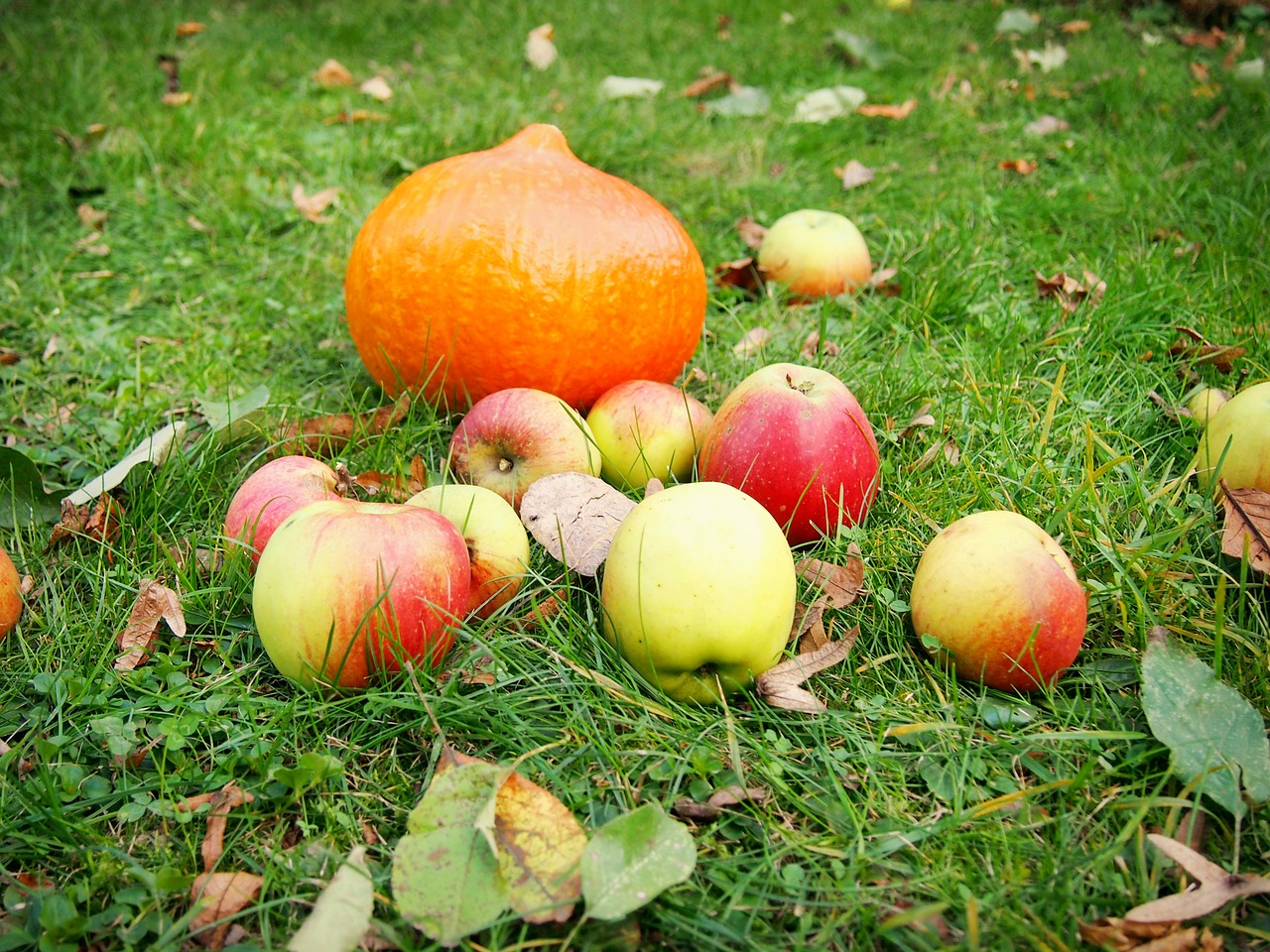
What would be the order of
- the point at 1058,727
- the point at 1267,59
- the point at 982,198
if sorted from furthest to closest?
the point at 1267,59 → the point at 982,198 → the point at 1058,727

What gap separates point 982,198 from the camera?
3871 millimetres

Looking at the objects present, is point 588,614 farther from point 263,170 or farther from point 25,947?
point 263,170

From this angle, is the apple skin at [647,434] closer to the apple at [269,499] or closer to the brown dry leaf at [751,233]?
the apple at [269,499]

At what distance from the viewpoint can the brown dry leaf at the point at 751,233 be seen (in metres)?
3.69

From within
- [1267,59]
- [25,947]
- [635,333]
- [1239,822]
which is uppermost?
[1267,59]

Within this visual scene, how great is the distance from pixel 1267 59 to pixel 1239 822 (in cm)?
559

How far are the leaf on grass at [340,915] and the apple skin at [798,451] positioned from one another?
1.13m

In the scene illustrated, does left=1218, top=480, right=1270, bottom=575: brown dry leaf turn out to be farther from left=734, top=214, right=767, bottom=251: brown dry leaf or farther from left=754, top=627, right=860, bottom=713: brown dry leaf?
left=734, top=214, right=767, bottom=251: brown dry leaf

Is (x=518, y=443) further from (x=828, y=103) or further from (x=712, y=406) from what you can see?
(x=828, y=103)

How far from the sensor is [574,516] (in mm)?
2012

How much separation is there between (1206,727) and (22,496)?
271 centimetres

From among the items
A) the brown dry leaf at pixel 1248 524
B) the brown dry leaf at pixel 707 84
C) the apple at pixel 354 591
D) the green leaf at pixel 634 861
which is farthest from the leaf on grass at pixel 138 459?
the brown dry leaf at pixel 707 84

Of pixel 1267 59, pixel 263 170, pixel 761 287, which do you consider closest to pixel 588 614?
pixel 761 287

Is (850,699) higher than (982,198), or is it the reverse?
(982,198)
